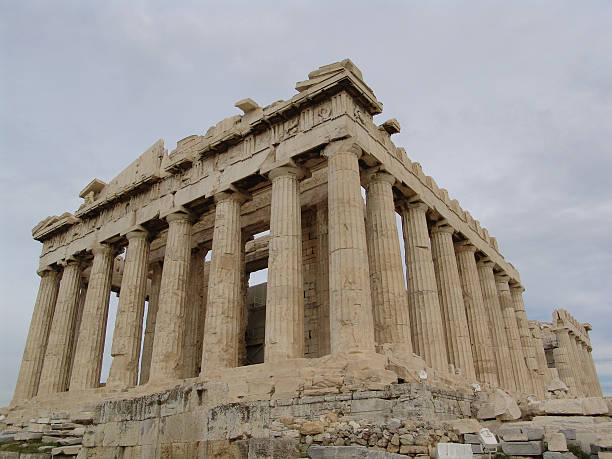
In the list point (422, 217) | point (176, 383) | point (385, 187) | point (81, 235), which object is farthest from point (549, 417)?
point (81, 235)

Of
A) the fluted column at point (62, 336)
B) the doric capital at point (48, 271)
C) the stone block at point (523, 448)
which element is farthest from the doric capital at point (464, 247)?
the doric capital at point (48, 271)

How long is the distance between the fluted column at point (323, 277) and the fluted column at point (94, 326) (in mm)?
10506

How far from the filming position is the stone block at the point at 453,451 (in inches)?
319

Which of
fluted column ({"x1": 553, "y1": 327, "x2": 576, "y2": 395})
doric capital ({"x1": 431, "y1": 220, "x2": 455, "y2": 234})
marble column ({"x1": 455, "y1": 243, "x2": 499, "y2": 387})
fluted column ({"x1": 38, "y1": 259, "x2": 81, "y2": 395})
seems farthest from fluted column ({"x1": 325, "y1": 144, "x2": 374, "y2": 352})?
fluted column ({"x1": 553, "y1": 327, "x2": 576, "y2": 395})

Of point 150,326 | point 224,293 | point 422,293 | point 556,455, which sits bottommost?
point 556,455

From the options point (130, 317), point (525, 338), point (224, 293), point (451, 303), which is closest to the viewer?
point (224, 293)

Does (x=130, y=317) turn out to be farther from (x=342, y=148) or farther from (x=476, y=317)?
(x=476, y=317)

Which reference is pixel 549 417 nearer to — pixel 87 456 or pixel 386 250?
pixel 386 250

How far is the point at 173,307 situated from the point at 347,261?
816 cm

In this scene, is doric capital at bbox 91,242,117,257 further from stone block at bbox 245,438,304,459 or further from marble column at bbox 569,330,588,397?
marble column at bbox 569,330,588,397

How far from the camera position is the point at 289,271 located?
15.8 metres

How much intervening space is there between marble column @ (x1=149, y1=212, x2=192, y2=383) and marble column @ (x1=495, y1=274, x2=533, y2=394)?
15.6 metres

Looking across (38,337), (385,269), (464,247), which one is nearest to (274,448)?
(385,269)

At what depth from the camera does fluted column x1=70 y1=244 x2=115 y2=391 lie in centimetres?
2186
